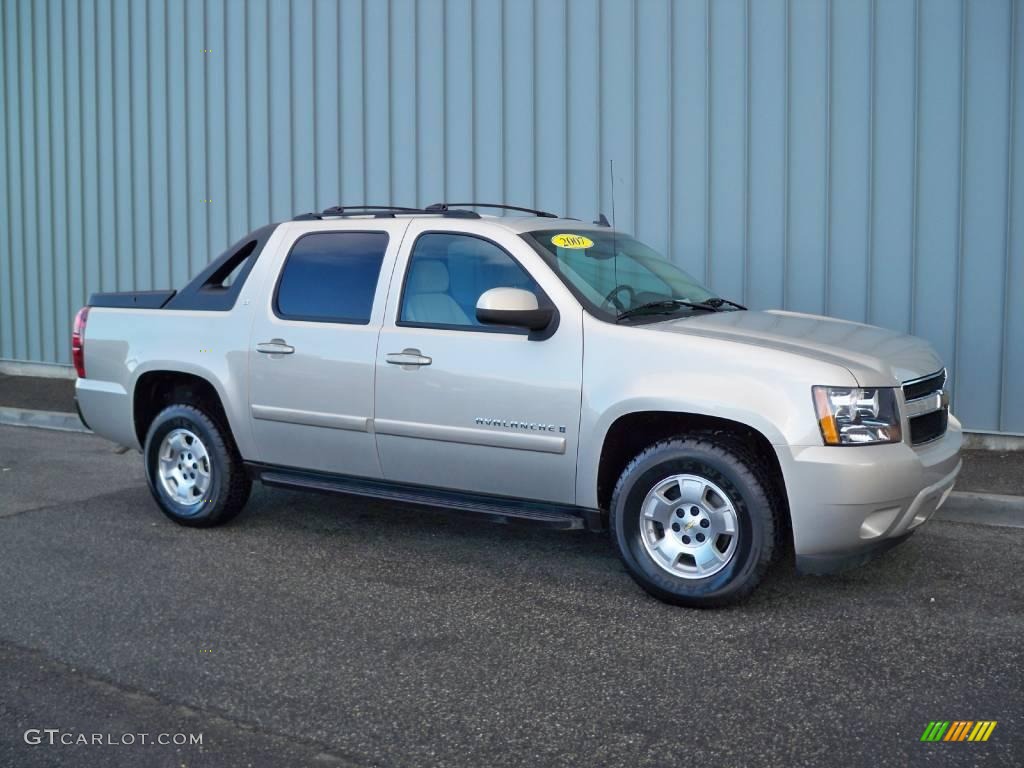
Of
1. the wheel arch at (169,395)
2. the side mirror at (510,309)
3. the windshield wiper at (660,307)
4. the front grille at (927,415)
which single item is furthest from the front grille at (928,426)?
the wheel arch at (169,395)

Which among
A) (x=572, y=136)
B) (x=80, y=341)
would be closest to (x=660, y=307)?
(x=80, y=341)

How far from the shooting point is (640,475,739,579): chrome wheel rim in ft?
16.3

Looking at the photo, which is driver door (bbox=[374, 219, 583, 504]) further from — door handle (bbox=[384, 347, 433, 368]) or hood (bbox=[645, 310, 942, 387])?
hood (bbox=[645, 310, 942, 387])

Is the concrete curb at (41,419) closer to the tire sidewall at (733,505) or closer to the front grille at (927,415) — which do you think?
the tire sidewall at (733,505)

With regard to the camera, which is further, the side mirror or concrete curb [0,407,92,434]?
concrete curb [0,407,92,434]

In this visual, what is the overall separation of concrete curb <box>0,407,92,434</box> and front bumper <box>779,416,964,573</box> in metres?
7.68

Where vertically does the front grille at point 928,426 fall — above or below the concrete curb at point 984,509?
above

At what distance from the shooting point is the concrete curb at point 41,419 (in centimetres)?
1067

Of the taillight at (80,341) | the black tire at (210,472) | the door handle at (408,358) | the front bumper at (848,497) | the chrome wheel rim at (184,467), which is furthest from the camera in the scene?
the taillight at (80,341)

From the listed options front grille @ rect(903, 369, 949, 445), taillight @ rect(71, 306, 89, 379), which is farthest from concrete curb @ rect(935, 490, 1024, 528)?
taillight @ rect(71, 306, 89, 379)

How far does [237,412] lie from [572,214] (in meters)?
4.33

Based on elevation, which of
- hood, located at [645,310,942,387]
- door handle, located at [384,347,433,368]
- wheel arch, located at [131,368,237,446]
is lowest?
wheel arch, located at [131,368,237,446]

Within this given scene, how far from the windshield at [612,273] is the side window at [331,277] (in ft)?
3.00

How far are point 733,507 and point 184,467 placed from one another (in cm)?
340
